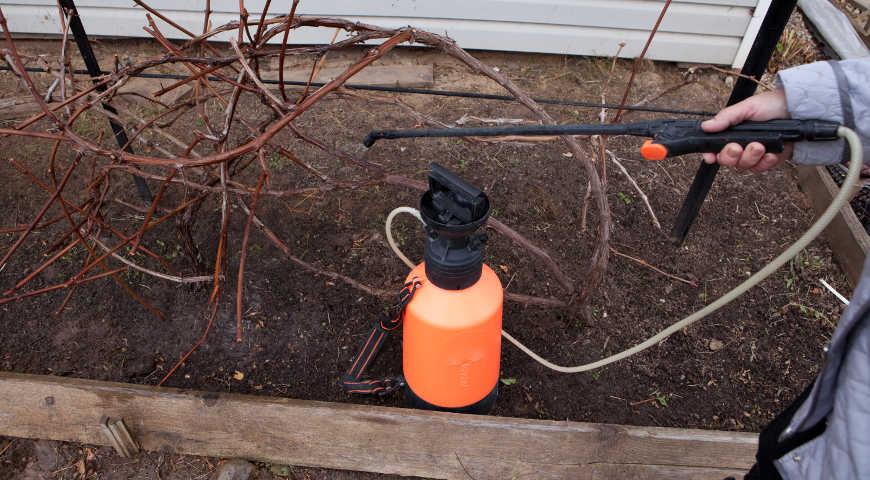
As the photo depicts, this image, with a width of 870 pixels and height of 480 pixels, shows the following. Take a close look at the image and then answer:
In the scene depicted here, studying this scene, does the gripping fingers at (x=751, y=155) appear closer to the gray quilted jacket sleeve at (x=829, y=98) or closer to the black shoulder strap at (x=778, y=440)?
the gray quilted jacket sleeve at (x=829, y=98)

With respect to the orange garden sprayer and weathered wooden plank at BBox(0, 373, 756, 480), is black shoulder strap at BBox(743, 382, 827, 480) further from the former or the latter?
the orange garden sprayer

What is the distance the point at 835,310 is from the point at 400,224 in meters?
1.75

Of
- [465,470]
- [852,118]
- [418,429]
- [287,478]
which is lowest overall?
[287,478]

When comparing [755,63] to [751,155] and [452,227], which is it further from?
[452,227]

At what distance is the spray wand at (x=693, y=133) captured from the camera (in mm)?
1050

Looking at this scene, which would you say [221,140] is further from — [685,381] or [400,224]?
[685,381]

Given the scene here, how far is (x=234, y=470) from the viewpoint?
1646mm

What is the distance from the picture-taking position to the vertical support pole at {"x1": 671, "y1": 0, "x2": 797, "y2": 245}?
5.60 feet

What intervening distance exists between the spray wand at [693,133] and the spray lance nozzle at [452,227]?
166 millimetres

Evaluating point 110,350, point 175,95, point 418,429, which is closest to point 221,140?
point 418,429

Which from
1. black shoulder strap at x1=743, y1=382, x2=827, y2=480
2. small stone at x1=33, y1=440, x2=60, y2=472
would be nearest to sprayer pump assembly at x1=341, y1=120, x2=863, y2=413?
black shoulder strap at x1=743, y1=382, x2=827, y2=480

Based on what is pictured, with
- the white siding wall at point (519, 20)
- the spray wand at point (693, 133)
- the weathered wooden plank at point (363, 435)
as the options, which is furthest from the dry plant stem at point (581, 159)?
the white siding wall at point (519, 20)

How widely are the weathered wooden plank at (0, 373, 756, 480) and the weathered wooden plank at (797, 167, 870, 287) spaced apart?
119 cm

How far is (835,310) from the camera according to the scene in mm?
2164
